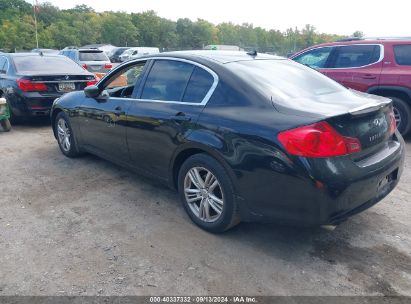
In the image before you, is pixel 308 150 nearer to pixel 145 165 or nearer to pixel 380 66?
pixel 145 165

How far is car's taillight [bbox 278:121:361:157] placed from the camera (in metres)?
2.71

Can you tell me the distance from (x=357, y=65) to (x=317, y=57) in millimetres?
949

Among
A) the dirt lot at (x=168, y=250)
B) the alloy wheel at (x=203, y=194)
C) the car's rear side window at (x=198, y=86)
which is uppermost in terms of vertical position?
the car's rear side window at (x=198, y=86)

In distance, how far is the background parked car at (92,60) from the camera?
47.2 feet

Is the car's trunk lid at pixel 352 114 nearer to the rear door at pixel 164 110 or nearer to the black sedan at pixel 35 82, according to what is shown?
the rear door at pixel 164 110

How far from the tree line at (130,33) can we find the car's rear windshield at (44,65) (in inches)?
1598

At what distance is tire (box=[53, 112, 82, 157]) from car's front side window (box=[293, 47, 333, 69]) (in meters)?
5.15

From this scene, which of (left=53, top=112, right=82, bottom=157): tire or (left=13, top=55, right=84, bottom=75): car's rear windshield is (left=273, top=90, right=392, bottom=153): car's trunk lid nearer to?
(left=53, top=112, right=82, bottom=157): tire

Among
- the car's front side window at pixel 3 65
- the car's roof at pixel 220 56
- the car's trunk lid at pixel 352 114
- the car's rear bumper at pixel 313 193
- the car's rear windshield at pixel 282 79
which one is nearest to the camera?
the car's rear bumper at pixel 313 193

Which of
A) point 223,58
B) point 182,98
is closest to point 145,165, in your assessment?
point 182,98

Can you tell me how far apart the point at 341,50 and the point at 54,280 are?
682 centimetres

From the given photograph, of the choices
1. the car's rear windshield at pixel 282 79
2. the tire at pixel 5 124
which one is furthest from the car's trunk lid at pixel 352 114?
the tire at pixel 5 124

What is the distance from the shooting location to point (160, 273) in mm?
2902

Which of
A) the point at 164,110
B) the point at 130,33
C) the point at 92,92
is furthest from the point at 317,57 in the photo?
the point at 130,33
